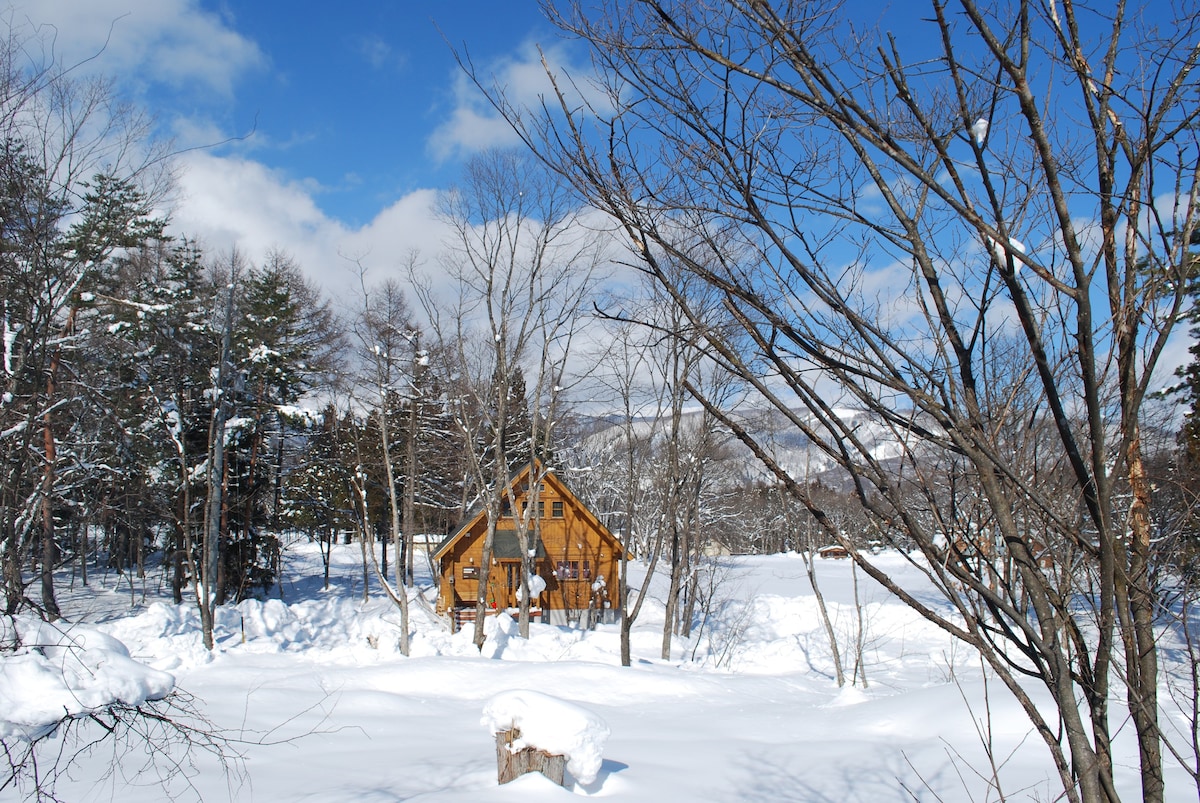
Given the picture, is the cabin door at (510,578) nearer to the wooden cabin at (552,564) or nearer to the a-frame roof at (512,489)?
the wooden cabin at (552,564)

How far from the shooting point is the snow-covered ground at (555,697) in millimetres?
5910

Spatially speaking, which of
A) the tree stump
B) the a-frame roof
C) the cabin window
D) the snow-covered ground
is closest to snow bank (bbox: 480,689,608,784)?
the tree stump

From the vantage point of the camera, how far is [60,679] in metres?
4.30

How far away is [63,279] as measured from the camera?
22.2 ft

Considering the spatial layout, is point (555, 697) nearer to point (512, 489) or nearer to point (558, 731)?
point (558, 731)

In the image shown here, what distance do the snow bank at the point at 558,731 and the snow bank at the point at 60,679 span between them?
270 cm

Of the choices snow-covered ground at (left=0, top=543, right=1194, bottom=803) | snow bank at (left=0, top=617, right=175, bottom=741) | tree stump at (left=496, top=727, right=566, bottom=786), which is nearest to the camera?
snow bank at (left=0, top=617, right=175, bottom=741)

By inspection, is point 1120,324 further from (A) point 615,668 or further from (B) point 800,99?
(A) point 615,668

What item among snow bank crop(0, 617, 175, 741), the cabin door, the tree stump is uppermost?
snow bank crop(0, 617, 175, 741)

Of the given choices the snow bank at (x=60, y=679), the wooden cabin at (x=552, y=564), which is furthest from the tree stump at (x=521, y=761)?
the wooden cabin at (x=552, y=564)

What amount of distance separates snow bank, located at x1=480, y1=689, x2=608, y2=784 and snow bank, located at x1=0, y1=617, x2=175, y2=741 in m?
2.70

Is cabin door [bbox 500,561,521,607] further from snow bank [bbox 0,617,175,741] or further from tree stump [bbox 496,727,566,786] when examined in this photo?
snow bank [bbox 0,617,175,741]

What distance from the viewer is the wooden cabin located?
25.7 meters

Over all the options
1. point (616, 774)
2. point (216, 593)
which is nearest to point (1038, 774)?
point (616, 774)
